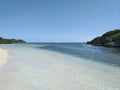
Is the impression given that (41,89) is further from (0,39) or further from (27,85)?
(0,39)

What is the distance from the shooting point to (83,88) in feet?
29.3

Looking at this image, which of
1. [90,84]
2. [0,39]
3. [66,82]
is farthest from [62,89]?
[0,39]

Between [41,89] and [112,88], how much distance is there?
423 centimetres

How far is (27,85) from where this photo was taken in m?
9.20

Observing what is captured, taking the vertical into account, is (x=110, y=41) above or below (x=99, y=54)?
above

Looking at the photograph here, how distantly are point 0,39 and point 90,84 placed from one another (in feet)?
594

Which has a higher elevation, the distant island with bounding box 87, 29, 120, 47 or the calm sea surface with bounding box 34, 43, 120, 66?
the distant island with bounding box 87, 29, 120, 47

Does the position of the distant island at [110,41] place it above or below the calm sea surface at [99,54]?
above

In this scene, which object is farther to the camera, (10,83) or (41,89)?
(10,83)

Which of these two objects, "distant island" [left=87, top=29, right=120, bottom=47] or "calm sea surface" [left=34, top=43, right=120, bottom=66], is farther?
"distant island" [left=87, top=29, right=120, bottom=47]

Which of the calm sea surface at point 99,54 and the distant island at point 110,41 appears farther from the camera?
the distant island at point 110,41

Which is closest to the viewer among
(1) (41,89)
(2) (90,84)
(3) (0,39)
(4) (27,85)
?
(1) (41,89)

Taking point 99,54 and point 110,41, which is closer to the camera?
point 99,54

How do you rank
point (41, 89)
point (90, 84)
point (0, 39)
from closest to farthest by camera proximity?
point (41, 89) → point (90, 84) → point (0, 39)
